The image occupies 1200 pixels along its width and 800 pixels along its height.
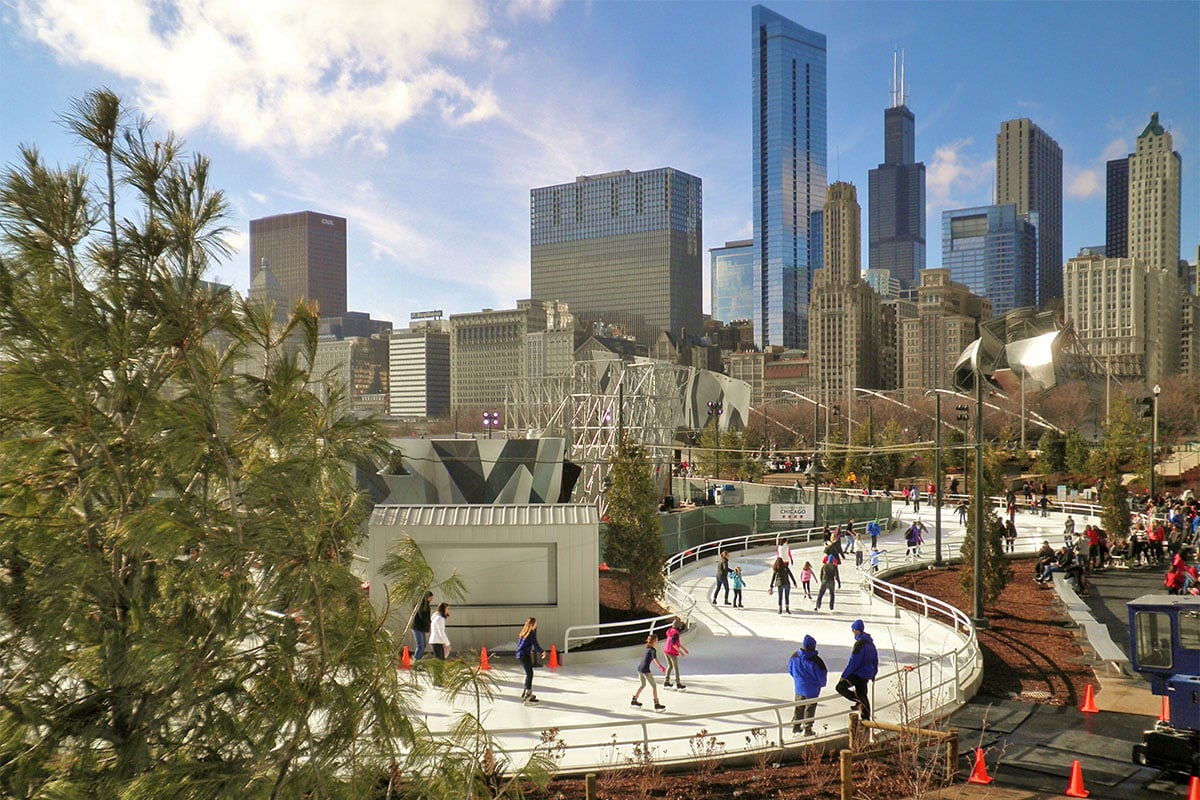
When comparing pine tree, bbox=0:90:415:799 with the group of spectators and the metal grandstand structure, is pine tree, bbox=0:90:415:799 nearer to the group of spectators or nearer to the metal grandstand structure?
the group of spectators

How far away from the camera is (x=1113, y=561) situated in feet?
91.4

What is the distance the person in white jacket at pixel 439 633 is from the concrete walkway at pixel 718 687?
2.43 ft

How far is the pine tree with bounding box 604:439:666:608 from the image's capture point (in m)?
Result: 19.3

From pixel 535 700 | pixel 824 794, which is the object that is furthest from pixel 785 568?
pixel 824 794

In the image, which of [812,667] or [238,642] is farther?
[812,667]

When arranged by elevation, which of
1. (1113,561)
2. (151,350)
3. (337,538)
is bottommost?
(1113,561)

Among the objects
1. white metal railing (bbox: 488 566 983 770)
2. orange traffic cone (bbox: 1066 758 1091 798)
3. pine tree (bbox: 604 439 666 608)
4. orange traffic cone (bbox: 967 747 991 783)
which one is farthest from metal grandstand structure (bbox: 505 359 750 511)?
orange traffic cone (bbox: 1066 758 1091 798)

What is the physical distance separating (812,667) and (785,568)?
8687 mm

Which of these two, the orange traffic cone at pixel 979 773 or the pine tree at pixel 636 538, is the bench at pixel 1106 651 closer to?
the orange traffic cone at pixel 979 773

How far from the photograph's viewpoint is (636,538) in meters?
19.2

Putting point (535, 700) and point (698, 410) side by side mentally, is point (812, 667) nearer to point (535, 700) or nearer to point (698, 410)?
point (535, 700)

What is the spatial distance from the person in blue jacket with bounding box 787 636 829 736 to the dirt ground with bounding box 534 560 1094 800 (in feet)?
2.39

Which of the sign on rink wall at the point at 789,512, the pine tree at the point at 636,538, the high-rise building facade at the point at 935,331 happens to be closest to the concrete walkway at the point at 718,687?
the pine tree at the point at 636,538

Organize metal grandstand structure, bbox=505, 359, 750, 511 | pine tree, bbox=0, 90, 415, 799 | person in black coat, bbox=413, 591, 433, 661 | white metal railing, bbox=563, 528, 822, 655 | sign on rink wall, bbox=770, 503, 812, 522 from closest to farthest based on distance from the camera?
pine tree, bbox=0, 90, 415, 799 → person in black coat, bbox=413, 591, 433, 661 → white metal railing, bbox=563, 528, 822, 655 → sign on rink wall, bbox=770, 503, 812, 522 → metal grandstand structure, bbox=505, 359, 750, 511
